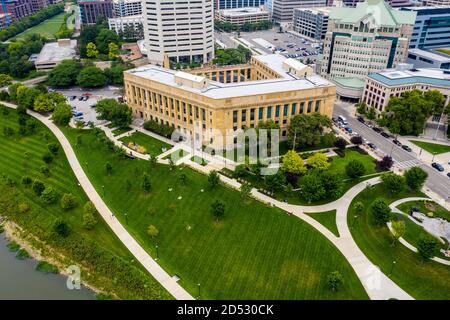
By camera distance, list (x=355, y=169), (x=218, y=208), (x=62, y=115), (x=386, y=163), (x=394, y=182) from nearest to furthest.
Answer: (x=218, y=208)
(x=394, y=182)
(x=355, y=169)
(x=386, y=163)
(x=62, y=115)

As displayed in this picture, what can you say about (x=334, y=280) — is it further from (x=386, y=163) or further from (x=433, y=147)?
(x=433, y=147)

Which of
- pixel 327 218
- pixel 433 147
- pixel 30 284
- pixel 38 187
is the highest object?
pixel 38 187

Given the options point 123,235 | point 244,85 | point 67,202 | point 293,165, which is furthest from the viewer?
point 244,85

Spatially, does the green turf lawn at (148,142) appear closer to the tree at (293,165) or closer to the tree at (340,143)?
the tree at (293,165)

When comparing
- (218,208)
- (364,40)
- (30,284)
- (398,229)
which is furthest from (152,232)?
(364,40)

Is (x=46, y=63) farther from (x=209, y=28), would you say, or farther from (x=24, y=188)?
(x=24, y=188)

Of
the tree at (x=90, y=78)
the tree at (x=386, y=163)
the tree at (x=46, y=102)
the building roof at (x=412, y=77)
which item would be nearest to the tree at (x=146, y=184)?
the tree at (x=386, y=163)
